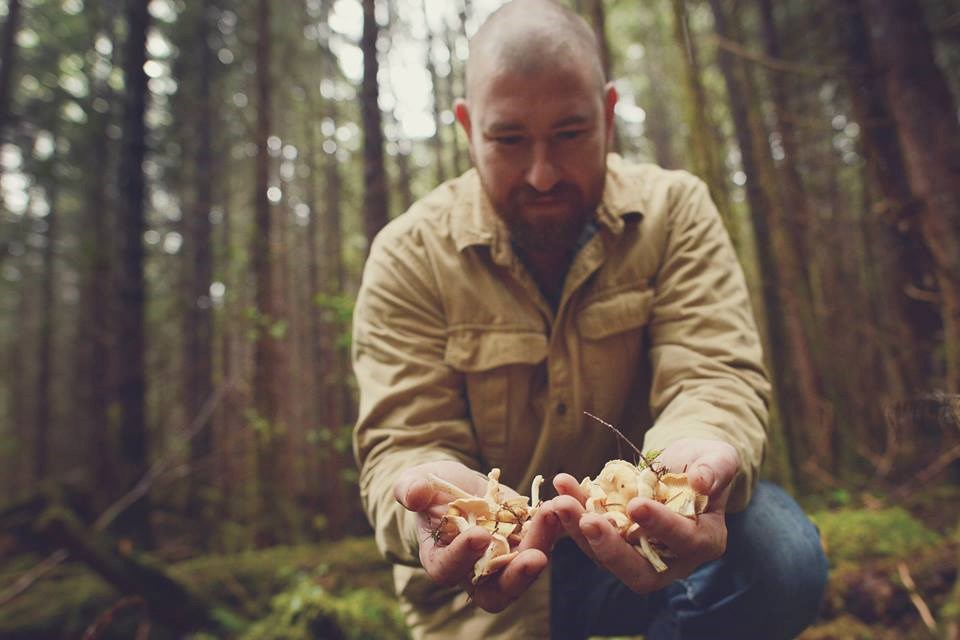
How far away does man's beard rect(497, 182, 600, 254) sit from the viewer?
2125 mm

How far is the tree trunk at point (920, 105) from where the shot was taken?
12.8ft

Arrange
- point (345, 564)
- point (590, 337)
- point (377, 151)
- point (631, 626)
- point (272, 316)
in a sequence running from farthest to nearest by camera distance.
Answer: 1. point (272, 316)
2. point (377, 151)
3. point (345, 564)
4. point (631, 626)
5. point (590, 337)

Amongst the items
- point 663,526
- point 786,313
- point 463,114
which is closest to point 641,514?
point 663,526

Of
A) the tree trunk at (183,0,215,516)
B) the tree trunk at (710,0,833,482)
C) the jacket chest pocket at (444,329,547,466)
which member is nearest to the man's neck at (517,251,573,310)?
the jacket chest pocket at (444,329,547,466)

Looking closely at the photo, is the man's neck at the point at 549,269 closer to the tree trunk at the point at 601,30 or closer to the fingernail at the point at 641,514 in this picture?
the fingernail at the point at 641,514

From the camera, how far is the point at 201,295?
11.5m

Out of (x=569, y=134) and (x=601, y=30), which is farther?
(x=601, y=30)

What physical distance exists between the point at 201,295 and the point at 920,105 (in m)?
11.7

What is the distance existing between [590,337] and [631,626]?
1224 mm

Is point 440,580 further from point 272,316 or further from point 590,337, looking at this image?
point 272,316

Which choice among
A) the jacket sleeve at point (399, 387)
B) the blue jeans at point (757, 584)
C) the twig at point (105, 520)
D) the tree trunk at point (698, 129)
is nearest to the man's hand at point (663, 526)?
the blue jeans at point (757, 584)

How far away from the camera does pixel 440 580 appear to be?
134cm

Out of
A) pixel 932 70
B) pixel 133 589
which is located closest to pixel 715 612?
pixel 133 589

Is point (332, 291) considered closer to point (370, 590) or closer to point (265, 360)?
point (265, 360)
